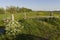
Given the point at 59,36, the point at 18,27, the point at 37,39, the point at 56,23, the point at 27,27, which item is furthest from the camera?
the point at 56,23

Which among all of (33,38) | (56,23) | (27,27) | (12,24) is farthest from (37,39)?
(56,23)

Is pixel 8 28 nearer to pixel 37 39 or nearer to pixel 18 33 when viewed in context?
pixel 18 33

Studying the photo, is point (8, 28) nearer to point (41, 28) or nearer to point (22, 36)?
point (22, 36)

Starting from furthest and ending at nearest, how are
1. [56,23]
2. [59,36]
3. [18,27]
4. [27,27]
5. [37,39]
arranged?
[56,23] < [27,27] < [18,27] < [59,36] < [37,39]

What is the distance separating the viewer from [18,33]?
13.9 metres

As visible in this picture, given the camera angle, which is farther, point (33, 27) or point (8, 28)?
point (33, 27)

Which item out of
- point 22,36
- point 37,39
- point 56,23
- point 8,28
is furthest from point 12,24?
point 56,23

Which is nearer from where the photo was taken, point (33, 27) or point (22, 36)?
point (22, 36)

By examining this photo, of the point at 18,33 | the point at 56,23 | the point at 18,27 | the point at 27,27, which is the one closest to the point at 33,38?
the point at 18,33

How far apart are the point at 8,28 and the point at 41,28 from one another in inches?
138

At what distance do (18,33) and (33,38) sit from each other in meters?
1.34

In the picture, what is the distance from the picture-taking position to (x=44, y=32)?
1564 centimetres

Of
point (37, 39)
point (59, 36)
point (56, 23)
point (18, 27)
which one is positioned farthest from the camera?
point (56, 23)

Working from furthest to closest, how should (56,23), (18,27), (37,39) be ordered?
(56,23)
(18,27)
(37,39)
